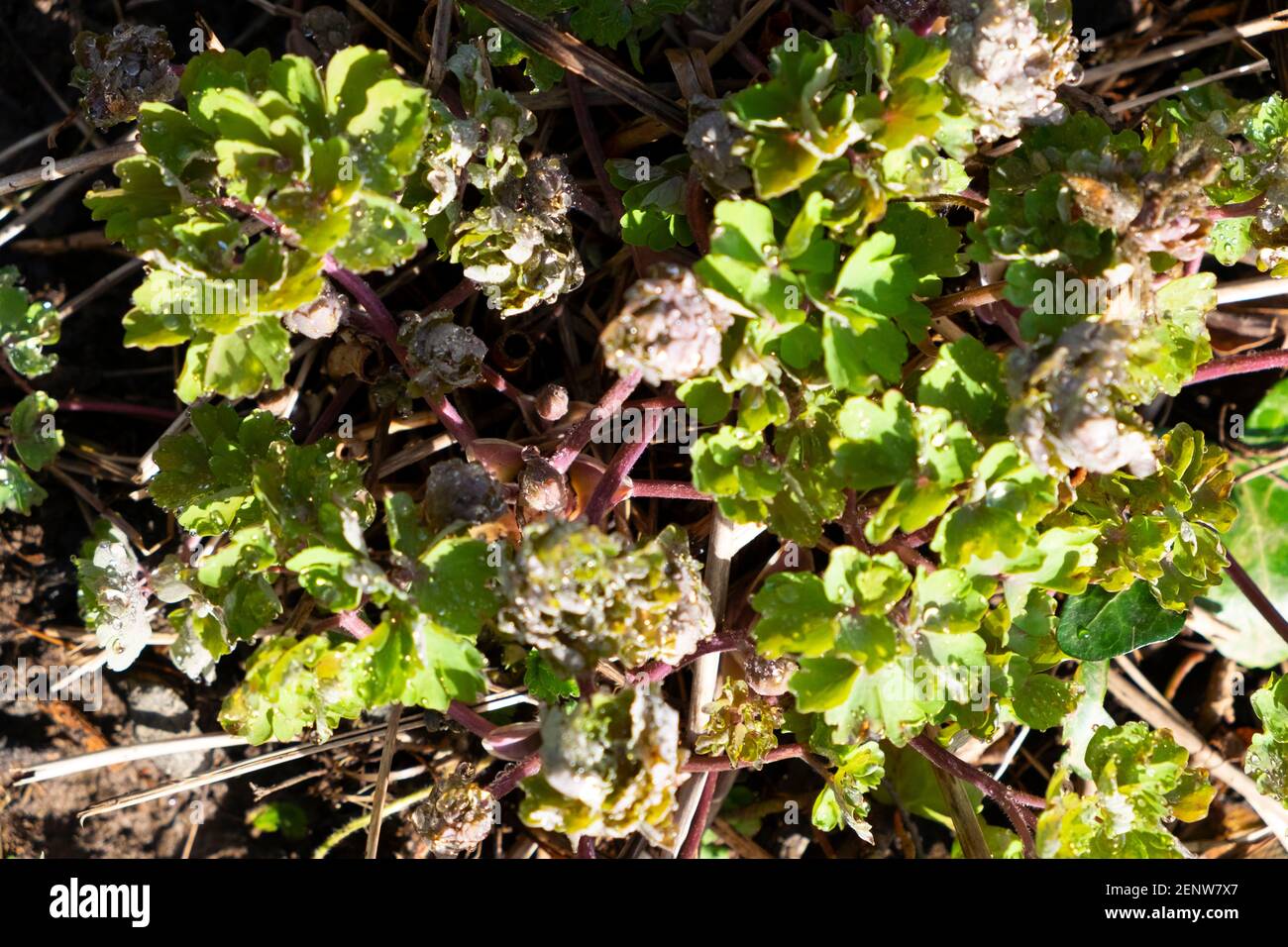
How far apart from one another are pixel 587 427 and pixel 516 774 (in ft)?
2.62

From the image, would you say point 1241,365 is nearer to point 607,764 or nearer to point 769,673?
point 769,673

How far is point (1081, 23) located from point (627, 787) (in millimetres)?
2634

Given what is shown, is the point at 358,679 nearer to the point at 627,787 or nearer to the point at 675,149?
the point at 627,787

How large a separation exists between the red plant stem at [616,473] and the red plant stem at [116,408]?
4.93 ft

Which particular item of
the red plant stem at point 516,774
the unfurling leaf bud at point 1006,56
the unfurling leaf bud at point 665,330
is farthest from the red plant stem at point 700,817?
the unfurling leaf bud at point 1006,56

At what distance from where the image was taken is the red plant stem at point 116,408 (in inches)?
118

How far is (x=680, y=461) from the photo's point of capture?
280 cm

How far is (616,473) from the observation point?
2287 millimetres

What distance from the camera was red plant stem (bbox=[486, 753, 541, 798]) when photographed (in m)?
2.25

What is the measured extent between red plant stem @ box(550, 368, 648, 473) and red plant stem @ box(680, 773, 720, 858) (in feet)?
2.99

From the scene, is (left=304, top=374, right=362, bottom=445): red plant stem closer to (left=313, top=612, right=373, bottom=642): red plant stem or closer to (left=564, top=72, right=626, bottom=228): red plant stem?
(left=313, top=612, right=373, bottom=642): red plant stem

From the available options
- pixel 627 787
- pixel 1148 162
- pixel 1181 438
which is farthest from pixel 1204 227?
pixel 627 787

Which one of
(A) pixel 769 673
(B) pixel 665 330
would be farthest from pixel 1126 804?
(B) pixel 665 330

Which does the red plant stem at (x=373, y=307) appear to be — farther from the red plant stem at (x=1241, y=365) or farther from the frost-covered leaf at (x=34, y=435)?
the red plant stem at (x=1241, y=365)
